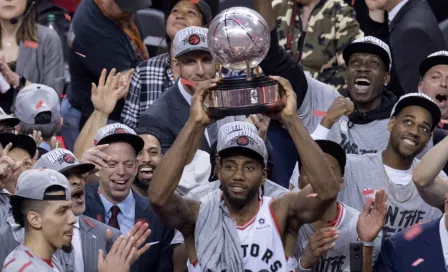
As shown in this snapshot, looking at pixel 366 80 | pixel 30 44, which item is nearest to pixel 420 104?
pixel 366 80

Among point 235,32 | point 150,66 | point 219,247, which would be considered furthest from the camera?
point 150,66

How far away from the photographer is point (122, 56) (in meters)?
11.8

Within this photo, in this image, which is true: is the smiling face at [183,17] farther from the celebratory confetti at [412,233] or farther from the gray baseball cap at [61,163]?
the celebratory confetti at [412,233]

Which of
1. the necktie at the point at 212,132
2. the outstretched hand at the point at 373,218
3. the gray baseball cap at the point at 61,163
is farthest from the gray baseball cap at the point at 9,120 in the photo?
the outstretched hand at the point at 373,218

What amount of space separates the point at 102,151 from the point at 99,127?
0.79 m

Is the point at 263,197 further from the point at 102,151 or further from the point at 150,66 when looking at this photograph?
the point at 150,66

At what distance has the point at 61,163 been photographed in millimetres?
9539

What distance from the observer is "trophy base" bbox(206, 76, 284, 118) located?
7996mm

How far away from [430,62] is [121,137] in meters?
2.64

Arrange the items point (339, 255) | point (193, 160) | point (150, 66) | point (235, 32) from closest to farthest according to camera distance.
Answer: point (235, 32) → point (339, 255) → point (193, 160) → point (150, 66)

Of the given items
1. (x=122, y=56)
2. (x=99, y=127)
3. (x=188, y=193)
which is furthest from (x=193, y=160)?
(x=122, y=56)

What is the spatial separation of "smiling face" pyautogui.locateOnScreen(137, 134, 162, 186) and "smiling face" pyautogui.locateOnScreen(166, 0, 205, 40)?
4.43 ft

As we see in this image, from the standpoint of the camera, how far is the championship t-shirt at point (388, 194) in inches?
389

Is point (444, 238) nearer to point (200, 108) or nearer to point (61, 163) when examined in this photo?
point (200, 108)
